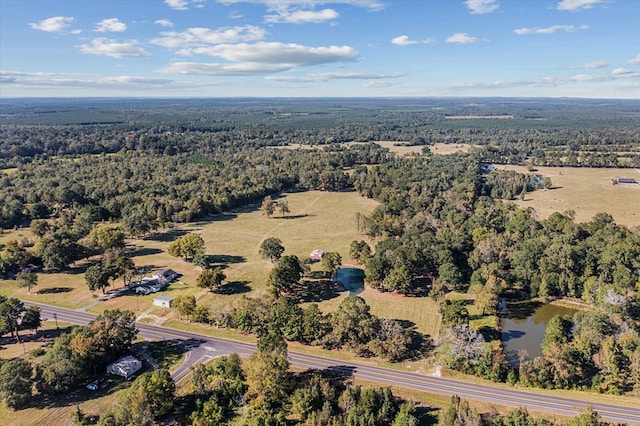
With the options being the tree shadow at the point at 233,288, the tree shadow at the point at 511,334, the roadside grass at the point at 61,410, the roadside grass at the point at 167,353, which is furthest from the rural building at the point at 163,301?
the tree shadow at the point at 511,334

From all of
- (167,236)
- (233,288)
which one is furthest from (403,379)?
(167,236)

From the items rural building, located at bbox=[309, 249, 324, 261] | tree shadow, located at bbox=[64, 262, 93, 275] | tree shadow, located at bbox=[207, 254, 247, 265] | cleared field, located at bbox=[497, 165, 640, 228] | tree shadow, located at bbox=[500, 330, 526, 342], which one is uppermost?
cleared field, located at bbox=[497, 165, 640, 228]

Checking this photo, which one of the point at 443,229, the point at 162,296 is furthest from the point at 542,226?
the point at 162,296

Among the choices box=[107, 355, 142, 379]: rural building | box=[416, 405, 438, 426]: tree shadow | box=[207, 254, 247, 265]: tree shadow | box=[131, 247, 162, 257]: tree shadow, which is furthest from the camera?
box=[131, 247, 162, 257]: tree shadow

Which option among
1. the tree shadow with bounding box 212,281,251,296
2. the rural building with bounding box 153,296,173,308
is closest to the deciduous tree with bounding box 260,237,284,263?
the tree shadow with bounding box 212,281,251,296

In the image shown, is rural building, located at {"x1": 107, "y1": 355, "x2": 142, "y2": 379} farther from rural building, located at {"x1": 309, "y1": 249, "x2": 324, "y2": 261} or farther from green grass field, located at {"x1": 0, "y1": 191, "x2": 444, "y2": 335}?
rural building, located at {"x1": 309, "y1": 249, "x2": 324, "y2": 261}

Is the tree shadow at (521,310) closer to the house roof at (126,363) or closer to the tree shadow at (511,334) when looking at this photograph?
the tree shadow at (511,334)

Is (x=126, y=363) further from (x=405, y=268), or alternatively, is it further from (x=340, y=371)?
(x=405, y=268)
